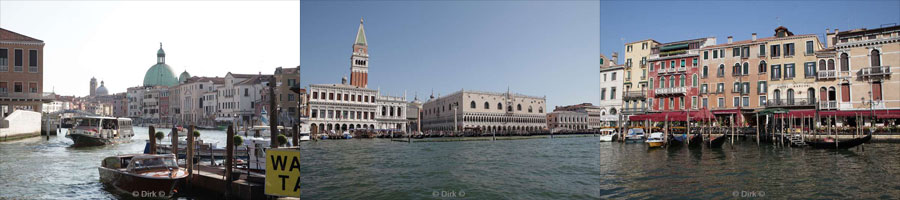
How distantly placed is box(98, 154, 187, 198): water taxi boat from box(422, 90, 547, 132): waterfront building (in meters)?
17.2

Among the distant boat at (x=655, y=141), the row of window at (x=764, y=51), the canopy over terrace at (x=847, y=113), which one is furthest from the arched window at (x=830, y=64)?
the distant boat at (x=655, y=141)

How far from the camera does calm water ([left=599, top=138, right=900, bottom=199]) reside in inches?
154

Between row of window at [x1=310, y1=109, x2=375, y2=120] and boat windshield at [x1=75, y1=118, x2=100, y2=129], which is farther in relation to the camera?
row of window at [x1=310, y1=109, x2=375, y2=120]

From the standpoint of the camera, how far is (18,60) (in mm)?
13023

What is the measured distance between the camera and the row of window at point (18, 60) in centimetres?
1289

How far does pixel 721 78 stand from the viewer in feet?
32.5

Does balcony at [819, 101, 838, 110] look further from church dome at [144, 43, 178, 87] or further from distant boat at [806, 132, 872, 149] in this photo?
church dome at [144, 43, 178, 87]

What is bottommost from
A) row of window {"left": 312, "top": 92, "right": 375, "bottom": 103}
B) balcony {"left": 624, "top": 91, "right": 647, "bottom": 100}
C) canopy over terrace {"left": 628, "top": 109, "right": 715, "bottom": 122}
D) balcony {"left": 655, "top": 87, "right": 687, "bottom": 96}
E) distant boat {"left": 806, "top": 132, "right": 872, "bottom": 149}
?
distant boat {"left": 806, "top": 132, "right": 872, "bottom": 149}

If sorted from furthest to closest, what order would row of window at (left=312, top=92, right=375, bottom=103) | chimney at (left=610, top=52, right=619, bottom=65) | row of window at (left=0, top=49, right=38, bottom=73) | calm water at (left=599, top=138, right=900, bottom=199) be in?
row of window at (left=312, top=92, right=375, bottom=103)
row of window at (left=0, top=49, right=38, bottom=73)
calm water at (left=599, top=138, right=900, bottom=199)
chimney at (left=610, top=52, right=619, bottom=65)

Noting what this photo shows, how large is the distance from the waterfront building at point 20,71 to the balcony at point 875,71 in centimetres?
1758

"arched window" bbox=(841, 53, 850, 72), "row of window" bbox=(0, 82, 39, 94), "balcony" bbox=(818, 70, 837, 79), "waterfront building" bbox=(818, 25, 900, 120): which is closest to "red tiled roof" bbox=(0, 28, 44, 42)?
"row of window" bbox=(0, 82, 39, 94)

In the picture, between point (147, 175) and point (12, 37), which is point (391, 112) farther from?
point (147, 175)

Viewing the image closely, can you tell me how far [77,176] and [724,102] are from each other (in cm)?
1039

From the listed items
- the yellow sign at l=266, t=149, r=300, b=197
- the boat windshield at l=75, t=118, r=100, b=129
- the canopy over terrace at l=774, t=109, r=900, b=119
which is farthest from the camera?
the boat windshield at l=75, t=118, r=100, b=129
